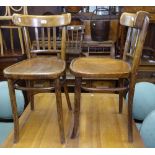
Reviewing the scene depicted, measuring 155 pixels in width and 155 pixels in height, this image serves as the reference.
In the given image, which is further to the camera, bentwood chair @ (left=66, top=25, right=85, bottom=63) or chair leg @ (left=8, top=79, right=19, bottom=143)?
bentwood chair @ (left=66, top=25, right=85, bottom=63)

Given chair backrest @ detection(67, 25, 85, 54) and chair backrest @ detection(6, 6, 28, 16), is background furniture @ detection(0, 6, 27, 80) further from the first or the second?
chair backrest @ detection(67, 25, 85, 54)

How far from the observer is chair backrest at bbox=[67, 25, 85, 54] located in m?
2.74

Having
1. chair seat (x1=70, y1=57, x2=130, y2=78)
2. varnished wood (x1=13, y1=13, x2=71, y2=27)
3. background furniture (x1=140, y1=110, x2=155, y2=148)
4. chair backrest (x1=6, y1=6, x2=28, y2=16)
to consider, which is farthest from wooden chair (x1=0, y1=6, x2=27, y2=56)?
background furniture (x1=140, y1=110, x2=155, y2=148)

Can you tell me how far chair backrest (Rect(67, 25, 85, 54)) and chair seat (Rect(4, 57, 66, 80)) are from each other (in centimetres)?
113

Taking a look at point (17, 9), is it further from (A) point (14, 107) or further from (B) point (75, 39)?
(A) point (14, 107)

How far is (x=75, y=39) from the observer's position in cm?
303

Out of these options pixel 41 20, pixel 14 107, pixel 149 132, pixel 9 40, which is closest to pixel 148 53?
pixel 149 132

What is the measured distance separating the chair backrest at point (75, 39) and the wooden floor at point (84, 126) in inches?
36.2

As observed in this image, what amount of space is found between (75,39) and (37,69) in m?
1.67

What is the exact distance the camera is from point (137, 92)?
1.98 metres

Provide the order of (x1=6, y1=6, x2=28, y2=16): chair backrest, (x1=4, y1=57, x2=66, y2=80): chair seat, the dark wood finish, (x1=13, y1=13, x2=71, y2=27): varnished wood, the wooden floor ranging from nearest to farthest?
(x1=4, y1=57, x2=66, y2=80): chair seat, the wooden floor, (x1=13, y1=13, x2=71, y2=27): varnished wood, the dark wood finish, (x1=6, y1=6, x2=28, y2=16): chair backrest
